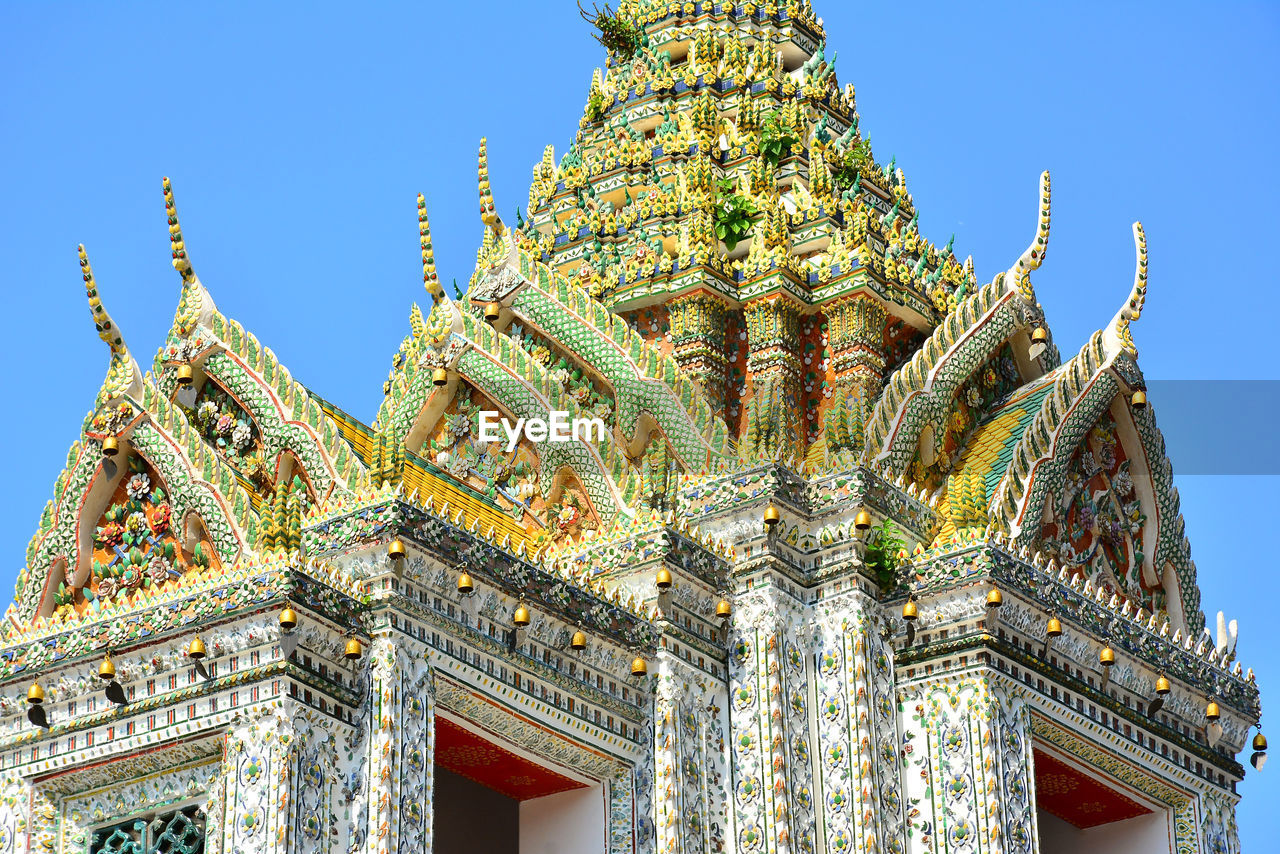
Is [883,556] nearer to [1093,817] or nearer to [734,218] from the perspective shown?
[1093,817]

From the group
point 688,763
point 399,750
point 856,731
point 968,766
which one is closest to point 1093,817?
point 968,766

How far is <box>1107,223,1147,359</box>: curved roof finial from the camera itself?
21906 mm

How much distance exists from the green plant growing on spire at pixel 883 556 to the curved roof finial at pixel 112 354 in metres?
5.12

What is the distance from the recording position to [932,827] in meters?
19.2

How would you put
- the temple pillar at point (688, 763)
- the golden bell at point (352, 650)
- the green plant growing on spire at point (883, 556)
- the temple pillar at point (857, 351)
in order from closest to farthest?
the golden bell at point (352, 650) → the temple pillar at point (688, 763) → the green plant growing on spire at point (883, 556) → the temple pillar at point (857, 351)

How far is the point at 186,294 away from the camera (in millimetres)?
20234

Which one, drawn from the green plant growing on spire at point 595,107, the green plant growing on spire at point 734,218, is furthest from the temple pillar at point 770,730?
the green plant growing on spire at point 595,107

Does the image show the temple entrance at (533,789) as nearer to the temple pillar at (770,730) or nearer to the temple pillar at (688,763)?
the temple pillar at (688,763)

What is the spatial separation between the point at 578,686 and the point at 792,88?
24.4 feet

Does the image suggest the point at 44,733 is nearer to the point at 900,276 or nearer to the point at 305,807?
the point at 305,807

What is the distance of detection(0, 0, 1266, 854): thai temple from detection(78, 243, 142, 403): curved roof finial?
1.1 inches

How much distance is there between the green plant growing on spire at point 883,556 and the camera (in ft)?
65.6

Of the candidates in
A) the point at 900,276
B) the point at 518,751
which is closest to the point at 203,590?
the point at 518,751

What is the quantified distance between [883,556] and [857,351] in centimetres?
220
